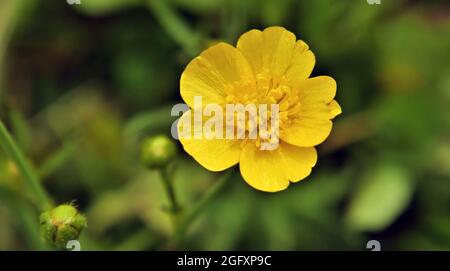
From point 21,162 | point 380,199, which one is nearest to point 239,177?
point 380,199

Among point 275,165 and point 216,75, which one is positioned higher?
point 216,75

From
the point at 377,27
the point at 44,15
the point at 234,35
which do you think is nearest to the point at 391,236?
the point at 377,27

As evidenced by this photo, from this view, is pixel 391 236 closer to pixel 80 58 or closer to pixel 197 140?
pixel 197 140

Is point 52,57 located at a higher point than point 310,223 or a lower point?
higher

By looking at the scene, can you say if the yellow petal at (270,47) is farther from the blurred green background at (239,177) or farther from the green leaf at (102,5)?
the green leaf at (102,5)

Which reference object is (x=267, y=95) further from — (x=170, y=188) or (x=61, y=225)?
(x=61, y=225)

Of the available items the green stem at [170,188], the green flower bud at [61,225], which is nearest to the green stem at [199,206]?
the green stem at [170,188]
